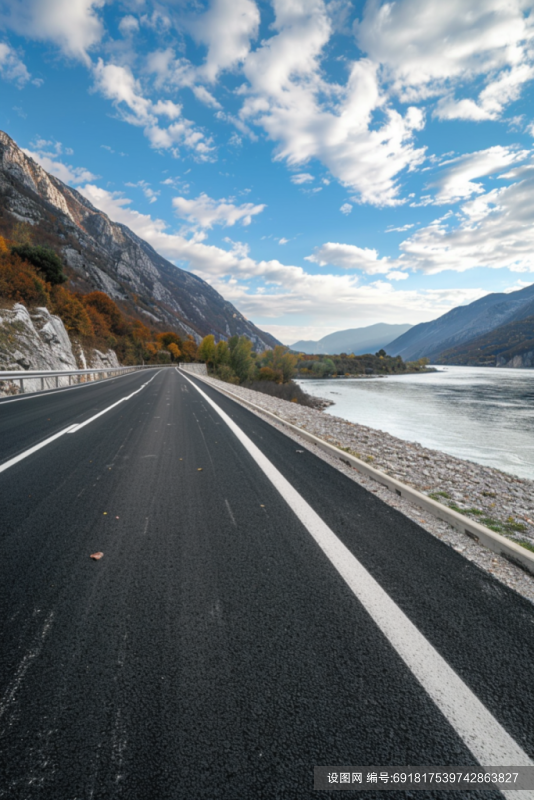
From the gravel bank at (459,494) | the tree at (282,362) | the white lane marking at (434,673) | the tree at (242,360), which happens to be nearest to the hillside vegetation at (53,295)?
the tree at (242,360)

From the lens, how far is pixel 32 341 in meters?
21.6

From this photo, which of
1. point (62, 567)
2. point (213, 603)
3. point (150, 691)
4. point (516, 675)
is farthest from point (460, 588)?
point (62, 567)

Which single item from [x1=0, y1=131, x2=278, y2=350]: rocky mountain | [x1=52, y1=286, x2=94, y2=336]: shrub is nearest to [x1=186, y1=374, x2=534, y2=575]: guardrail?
[x1=52, y1=286, x2=94, y2=336]: shrub

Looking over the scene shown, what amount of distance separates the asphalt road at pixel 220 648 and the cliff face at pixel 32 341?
1896cm

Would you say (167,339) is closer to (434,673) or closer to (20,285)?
(20,285)

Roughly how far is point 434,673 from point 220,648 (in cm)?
109

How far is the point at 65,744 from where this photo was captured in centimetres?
128

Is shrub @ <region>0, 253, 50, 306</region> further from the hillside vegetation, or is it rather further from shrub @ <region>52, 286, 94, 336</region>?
shrub @ <region>52, 286, 94, 336</region>

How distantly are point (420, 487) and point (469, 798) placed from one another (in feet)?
12.6

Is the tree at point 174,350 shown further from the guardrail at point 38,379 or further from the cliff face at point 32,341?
the guardrail at point 38,379

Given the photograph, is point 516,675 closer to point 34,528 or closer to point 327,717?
point 327,717

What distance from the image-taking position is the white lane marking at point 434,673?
134 cm

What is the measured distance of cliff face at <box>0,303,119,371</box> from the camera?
1856cm

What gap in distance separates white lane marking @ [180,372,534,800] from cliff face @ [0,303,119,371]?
67.2ft
